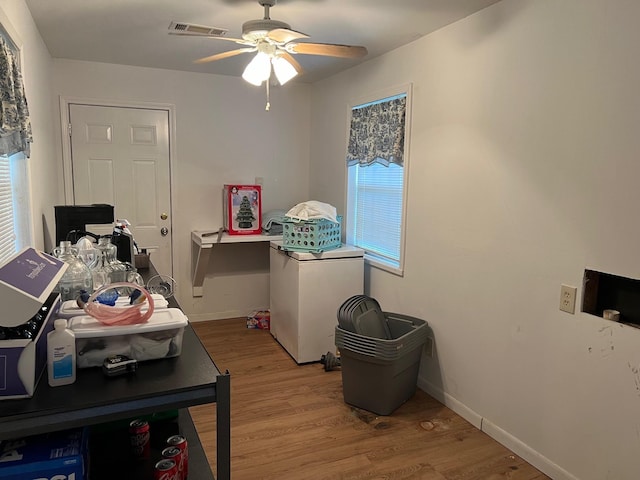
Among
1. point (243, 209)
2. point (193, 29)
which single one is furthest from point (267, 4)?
point (243, 209)

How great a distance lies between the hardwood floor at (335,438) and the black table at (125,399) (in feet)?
3.81

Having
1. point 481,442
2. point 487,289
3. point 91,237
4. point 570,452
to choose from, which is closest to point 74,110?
point 91,237

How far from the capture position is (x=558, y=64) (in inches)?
83.8

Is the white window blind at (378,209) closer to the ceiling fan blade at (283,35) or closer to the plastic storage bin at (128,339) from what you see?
the ceiling fan blade at (283,35)

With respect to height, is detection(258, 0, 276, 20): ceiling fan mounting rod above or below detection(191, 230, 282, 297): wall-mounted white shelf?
above

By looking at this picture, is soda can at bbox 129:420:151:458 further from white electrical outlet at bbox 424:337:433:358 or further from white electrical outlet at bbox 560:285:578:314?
white electrical outlet at bbox 424:337:433:358

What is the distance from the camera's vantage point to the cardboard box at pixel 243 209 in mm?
4195

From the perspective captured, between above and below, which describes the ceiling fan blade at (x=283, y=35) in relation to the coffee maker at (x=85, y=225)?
above

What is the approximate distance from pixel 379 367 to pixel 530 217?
116 cm

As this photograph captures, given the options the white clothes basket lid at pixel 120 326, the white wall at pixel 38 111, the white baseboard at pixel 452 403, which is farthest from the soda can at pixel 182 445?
the white baseboard at pixel 452 403

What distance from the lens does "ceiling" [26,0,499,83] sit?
2484mm

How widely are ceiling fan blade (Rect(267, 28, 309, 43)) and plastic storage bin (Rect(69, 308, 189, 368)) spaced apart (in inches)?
56.1

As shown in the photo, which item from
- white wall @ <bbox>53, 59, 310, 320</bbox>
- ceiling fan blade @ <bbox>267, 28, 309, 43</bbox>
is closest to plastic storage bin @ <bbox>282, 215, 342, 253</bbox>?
white wall @ <bbox>53, 59, 310, 320</bbox>

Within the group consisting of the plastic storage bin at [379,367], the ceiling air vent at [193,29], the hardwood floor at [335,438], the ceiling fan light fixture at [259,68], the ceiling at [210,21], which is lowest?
the hardwood floor at [335,438]
